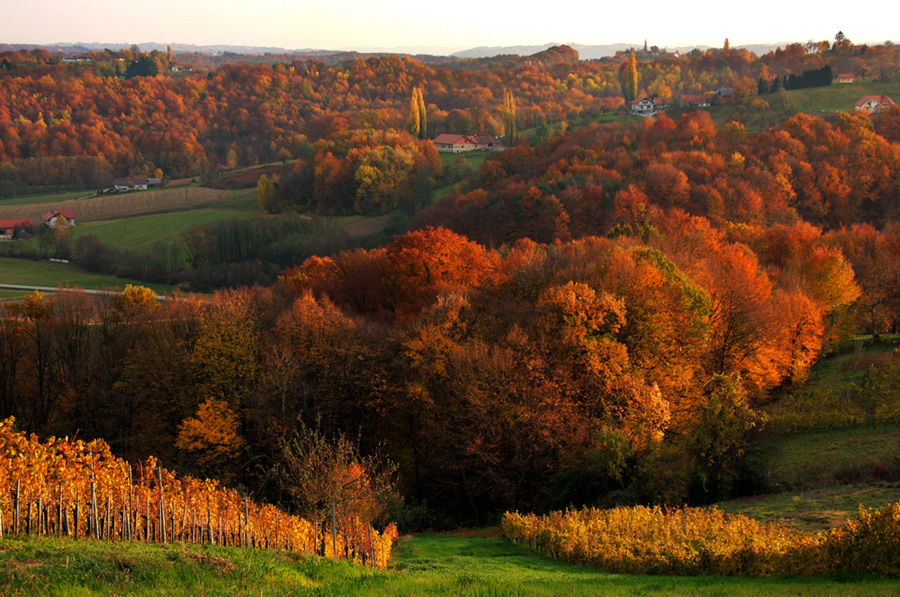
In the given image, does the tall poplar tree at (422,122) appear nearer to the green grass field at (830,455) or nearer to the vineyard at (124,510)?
the green grass field at (830,455)

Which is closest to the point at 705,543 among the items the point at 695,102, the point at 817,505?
the point at 817,505

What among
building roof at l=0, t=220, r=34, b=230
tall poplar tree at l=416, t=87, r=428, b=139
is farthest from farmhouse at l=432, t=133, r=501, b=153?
building roof at l=0, t=220, r=34, b=230

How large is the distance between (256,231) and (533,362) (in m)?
64.6

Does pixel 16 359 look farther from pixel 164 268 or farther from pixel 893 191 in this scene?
pixel 893 191

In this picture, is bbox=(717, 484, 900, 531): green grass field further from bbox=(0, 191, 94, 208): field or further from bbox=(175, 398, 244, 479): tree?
bbox=(0, 191, 94, 208): field

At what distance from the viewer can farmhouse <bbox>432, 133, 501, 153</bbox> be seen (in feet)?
455

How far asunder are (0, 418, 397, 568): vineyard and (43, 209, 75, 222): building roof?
10125 centimetres

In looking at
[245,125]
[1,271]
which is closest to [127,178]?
[245,125]

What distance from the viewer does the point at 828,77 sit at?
422 feet

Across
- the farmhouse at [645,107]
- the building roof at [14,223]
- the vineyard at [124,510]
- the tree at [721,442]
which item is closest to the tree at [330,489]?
the vineyard at [124,510]

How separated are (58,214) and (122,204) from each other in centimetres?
1685

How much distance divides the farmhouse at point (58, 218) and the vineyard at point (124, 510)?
93317 millimetres

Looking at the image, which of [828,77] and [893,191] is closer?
[893,191]

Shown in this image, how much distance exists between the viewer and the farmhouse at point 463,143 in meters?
139
